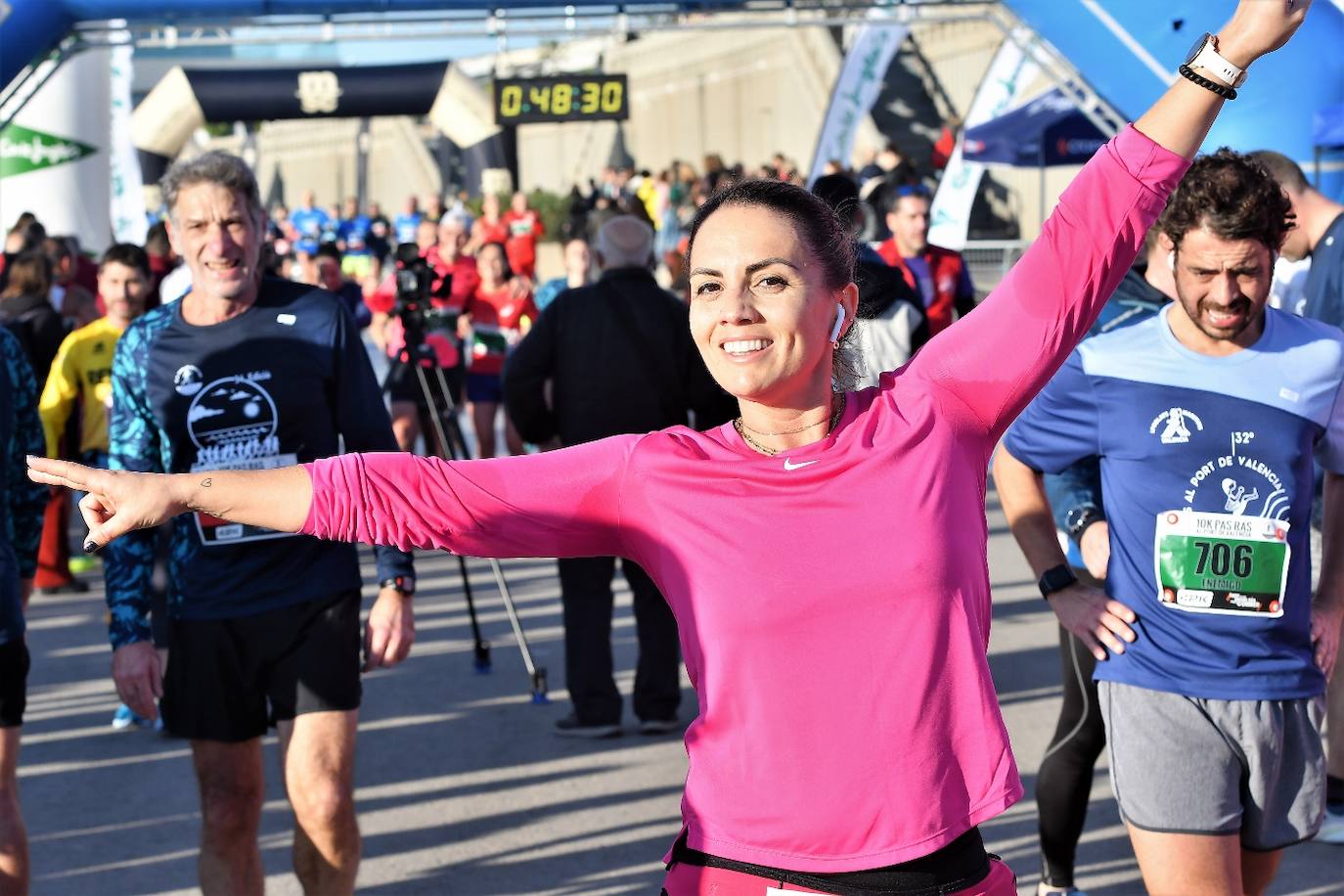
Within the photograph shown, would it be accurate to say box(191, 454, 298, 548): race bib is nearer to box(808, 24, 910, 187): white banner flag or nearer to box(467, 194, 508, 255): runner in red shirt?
box(808, 24, 910, 187): white banner flag

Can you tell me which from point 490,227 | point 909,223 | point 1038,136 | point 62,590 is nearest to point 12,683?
point 909,223

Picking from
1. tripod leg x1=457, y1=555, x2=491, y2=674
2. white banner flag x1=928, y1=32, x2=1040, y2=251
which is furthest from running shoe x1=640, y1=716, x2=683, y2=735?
white banner flag x1=928, y1=32, x2=1040, y2=251

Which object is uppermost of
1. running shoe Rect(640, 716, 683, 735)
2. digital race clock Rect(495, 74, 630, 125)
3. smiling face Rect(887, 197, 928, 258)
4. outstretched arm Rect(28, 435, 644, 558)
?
digital race clock Rect(495, 74, 630, 125)

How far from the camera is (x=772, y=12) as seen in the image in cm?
1259

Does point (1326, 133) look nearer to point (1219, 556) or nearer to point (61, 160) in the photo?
point (1219, 556)

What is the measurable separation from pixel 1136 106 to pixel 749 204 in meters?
7.68

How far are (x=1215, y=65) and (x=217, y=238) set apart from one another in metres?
2.51

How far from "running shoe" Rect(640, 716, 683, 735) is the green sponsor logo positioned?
35.9ft

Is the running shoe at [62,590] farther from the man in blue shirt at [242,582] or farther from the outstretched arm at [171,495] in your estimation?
the outstretched arm at [171,495]

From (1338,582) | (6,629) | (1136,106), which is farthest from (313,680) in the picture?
(1136,106)

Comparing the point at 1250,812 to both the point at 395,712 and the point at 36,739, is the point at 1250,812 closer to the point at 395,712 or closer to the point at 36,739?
the point at 395,712

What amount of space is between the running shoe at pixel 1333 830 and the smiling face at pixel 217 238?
3.73m

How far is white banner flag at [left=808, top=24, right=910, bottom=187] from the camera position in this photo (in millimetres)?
16469

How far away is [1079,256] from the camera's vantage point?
8.11 feet
